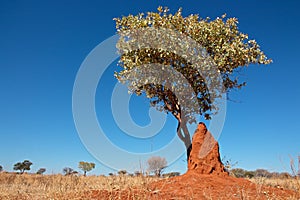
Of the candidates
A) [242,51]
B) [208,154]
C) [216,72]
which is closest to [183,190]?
[208,154]

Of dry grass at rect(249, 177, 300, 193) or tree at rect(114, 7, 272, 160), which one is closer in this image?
dry grass at rect(249, 177, 300, 193)

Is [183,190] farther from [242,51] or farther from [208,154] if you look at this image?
[242,51]

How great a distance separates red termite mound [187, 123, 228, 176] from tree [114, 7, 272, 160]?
1.23 meters

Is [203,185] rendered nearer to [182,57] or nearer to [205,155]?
[205,155]

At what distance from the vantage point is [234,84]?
13633 millimetres

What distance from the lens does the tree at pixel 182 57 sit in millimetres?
12023

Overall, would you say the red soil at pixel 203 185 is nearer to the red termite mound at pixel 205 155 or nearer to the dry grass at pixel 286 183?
the red termite mound at pixel 205 155

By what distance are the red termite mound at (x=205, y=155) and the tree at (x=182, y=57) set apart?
4.04ft

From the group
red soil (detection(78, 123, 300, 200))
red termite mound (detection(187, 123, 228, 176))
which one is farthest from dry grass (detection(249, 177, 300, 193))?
red termite mound (detection(187, 123, 228, 176))

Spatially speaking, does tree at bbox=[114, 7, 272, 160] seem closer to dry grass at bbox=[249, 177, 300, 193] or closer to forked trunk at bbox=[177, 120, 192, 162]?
forked trunk at bbox=[177, 120, 192, 162]

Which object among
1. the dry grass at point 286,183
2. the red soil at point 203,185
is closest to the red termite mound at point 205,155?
the red soil at point 203,185

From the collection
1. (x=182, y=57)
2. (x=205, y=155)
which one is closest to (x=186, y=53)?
(x=182, y=57)

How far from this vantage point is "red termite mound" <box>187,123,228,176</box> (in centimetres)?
1057

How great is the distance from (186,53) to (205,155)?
4053 millimetres
